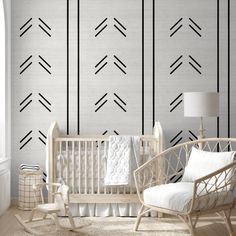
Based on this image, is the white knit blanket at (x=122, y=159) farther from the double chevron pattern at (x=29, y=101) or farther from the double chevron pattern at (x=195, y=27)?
the double chevron pattern at (x=195, y=27)

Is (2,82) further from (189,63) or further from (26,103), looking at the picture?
(189,63)

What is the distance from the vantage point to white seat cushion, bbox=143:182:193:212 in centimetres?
328

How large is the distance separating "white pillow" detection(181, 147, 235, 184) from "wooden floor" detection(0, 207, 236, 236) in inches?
17.5

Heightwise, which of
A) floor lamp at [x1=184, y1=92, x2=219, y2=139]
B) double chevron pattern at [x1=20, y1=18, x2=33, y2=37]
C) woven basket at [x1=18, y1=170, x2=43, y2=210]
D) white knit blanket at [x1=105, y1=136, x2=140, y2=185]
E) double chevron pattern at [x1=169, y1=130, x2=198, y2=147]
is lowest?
woven basket at [x1=18, y1=170, x2=43, y2=210]

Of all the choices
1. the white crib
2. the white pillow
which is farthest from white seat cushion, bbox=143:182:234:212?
the white crib

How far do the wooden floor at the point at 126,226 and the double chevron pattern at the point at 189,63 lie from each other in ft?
5.14

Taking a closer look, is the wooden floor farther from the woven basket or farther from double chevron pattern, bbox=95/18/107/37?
double chevron pattern, bbox=95/18/107/37

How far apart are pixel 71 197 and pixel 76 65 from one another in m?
A: 1.44

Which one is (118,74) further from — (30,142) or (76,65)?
(30,142)

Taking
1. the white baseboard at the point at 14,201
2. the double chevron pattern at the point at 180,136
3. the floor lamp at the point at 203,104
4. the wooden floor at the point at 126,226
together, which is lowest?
the wooden floor at the point at 126,226

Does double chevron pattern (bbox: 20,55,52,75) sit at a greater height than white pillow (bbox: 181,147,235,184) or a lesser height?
greater

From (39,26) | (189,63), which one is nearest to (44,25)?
(39,26)

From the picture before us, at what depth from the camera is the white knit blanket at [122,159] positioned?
13.5ft

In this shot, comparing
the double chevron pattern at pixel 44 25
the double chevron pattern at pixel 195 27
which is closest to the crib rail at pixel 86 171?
the double chevron pattern at pixel 44 25
